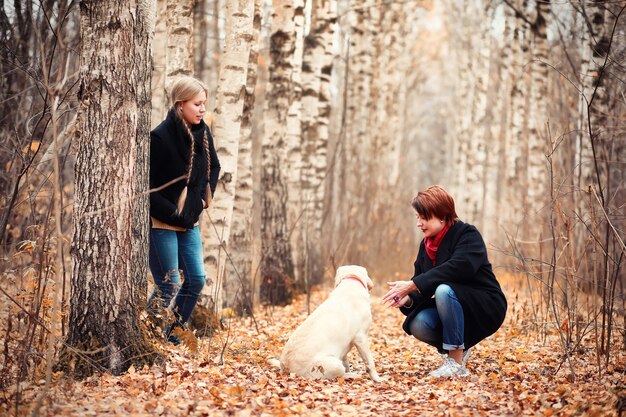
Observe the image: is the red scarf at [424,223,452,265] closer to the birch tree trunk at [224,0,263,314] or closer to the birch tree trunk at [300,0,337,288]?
the birch tree trunk at [224,0,263,314]

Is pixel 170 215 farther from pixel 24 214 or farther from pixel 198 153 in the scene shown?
pixel 24 214

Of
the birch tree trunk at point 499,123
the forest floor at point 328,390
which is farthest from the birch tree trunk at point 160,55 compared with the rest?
the birch tree trunk at point 499,123

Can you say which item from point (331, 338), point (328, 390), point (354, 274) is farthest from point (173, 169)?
point (328, 390)

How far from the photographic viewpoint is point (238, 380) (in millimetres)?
5117

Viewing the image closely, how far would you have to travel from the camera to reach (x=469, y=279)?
215 inches

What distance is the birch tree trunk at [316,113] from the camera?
1051 centimetres

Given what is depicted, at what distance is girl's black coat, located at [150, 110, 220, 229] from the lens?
5.68m

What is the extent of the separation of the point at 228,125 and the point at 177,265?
6.25ft

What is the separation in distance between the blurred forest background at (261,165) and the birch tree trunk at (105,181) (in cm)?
1

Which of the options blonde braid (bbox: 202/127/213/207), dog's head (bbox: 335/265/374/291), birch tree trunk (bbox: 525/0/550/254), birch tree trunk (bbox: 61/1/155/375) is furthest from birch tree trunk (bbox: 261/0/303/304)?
birch tree trunk (bbox: 525/0/550/254)

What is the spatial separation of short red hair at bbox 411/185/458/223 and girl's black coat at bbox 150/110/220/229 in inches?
71.2

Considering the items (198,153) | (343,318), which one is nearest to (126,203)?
(198,153)

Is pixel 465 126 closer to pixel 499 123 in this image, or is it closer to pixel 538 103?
pixel 499 123

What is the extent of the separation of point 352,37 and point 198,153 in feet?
32.5
